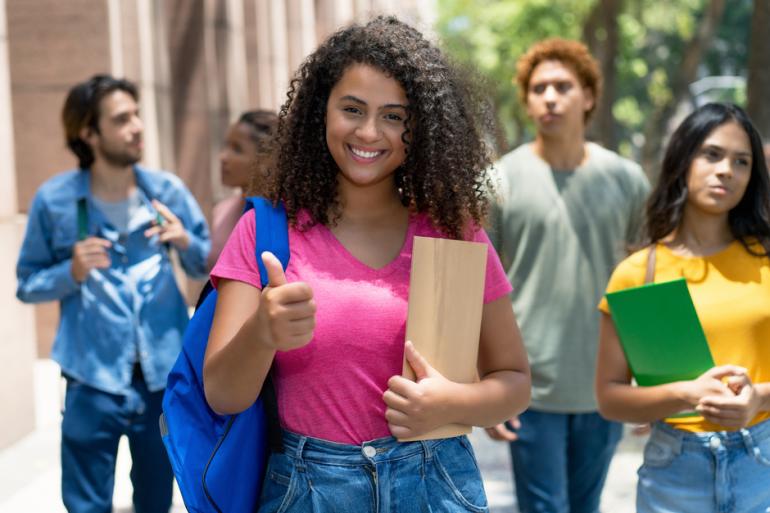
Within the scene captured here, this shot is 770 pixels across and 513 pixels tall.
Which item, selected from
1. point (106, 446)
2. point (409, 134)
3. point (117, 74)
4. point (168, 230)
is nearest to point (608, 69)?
point (117, 74)

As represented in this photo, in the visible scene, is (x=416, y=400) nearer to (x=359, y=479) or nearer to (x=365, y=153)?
(x=359, y=479)

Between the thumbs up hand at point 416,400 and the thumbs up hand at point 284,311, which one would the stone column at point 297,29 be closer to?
the thumbs up hand at point 416,400

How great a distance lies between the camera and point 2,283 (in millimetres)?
8164

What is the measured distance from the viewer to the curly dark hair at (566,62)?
555cm

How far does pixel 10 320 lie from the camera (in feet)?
27.2

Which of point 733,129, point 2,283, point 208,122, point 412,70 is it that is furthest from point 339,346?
point 208,122

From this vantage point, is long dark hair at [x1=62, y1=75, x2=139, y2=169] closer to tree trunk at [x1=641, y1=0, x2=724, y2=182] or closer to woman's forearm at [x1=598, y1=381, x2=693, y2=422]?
woman's forearm at [x1=598, y1=381, x2=693, y2=422]

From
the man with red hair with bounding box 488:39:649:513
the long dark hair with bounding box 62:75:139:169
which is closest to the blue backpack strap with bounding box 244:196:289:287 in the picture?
the man with red hair with bounding box 488:39:649:513

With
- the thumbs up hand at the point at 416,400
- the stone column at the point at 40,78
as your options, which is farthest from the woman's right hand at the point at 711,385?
the stone column at the point at 40,78

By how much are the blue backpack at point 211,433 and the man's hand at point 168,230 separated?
251 cm

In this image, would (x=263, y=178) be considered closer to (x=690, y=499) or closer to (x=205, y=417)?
(x=205, y=417)

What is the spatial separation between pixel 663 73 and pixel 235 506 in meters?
41.8

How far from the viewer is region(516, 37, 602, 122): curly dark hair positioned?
5547mm

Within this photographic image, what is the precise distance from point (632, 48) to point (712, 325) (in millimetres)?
27894
